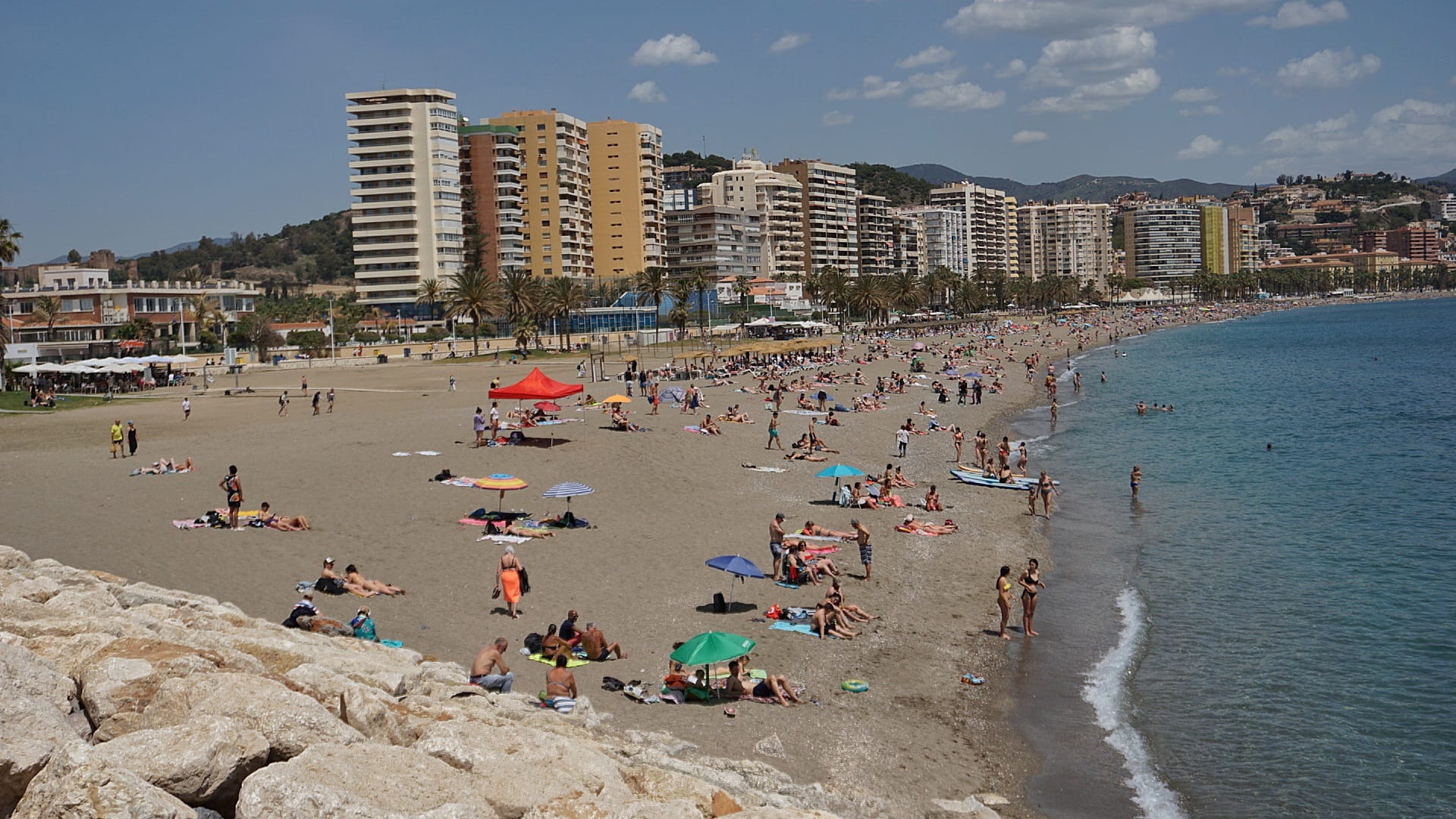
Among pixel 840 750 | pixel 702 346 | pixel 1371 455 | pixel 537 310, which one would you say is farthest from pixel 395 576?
pixel 537 310

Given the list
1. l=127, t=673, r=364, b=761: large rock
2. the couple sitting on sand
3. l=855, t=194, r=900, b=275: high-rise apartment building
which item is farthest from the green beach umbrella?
l=855, t=194, r=900, b=275: high-rise apartment building

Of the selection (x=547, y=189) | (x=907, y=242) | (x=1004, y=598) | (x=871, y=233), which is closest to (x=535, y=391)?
(x=1004, y=598)

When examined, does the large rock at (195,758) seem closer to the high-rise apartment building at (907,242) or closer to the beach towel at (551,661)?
the beach towel at (551,661)

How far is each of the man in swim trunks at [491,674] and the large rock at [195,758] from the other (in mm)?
4078

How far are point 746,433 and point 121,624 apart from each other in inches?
992

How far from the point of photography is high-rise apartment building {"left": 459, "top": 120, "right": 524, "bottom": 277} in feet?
354

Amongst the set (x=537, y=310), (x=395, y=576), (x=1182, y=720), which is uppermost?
(x=537, y=310)

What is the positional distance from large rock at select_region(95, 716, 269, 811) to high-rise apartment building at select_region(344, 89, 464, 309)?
9816cm

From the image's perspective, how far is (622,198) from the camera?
121750 mm

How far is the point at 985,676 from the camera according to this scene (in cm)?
1381

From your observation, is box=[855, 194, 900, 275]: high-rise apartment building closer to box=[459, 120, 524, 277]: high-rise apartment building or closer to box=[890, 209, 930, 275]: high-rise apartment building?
box=[890, 209, 930, 275]: high-rise apartment building

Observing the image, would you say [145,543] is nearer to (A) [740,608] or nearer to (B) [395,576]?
(B) [395,576]

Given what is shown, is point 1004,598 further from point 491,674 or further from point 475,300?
point 475,300

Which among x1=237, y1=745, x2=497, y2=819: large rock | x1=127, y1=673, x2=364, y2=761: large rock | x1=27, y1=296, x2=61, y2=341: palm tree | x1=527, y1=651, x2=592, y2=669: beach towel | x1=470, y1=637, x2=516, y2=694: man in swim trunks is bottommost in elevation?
x1=527, y1=651, x2=592, y2=669: beach towel
